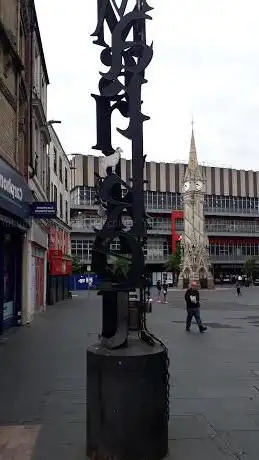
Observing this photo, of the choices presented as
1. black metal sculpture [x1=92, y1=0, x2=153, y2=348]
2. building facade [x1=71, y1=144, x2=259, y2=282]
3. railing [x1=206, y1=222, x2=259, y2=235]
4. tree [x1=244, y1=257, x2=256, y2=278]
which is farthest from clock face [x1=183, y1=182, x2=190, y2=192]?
black metal sculpture [x1=92, y1=0, x2=153, y2=348]

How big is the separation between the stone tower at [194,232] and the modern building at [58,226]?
1299 inches

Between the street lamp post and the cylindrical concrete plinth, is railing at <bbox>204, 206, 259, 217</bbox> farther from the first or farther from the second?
the cylindrical concrete plinth

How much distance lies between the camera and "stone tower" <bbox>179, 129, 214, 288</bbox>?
75.2 metres

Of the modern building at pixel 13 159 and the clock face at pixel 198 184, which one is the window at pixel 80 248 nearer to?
the clock face at pixel 198 184

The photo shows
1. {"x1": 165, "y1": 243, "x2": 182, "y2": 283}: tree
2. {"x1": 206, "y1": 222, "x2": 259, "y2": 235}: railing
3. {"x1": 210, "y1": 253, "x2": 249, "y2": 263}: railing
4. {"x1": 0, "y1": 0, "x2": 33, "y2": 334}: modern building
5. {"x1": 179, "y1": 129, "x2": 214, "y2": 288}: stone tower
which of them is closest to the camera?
{"x1": 0, "y1": 0, "x2": 33, "y2": 334}: modern building

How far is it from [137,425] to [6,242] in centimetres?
1130

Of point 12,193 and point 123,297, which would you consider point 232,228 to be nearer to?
point 12,193

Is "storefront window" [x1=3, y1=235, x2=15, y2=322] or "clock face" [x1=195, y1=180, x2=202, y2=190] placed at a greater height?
"clock face" [x1=195, y1=180, x2=202, y2=190]

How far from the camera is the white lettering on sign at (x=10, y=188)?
11159 mm

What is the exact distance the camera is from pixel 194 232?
79.1 metres

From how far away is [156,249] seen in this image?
304ft

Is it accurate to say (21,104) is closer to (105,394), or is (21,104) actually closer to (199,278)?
(105,394)

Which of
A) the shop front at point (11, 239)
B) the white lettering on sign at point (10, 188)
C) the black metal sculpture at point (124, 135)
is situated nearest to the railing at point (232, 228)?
the shop front at point (11, 239)

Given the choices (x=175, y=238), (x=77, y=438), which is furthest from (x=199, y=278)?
(x=77, y=438)
